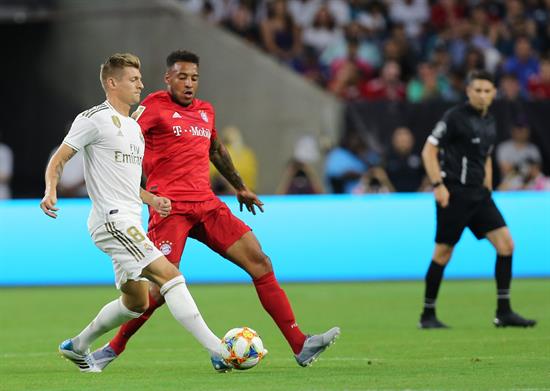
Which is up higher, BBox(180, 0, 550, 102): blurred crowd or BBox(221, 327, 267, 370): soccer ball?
BBox(180, 0, 550, 102): blurred crowd

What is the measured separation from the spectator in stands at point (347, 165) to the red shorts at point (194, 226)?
33.1 feet

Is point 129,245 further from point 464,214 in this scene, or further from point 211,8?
point 211,8

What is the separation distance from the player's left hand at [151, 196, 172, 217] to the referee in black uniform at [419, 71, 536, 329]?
142 inches

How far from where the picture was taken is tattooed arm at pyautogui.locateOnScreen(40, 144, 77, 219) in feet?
25.0

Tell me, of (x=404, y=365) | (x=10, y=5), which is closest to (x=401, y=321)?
(x=404, y=365)

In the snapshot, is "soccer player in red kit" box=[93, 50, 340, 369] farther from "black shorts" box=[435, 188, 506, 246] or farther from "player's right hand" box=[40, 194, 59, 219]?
"black shorts" box=[435, 188, 506, 246]

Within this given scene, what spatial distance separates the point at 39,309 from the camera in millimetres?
14062

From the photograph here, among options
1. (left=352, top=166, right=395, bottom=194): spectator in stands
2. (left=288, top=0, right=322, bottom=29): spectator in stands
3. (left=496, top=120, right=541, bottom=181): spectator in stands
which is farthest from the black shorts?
(left=288, top=0, right=322, bottom=29): spectator in stands

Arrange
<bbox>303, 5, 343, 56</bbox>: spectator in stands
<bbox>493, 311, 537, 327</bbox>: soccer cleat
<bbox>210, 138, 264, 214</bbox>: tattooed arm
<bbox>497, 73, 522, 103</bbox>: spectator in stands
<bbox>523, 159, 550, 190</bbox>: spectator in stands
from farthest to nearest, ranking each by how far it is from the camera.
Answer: <bbox>303, 5, 343, 56</bbox>: spectator in stands
<bbox>497, 73, 522, 103</bbox>: spectator in stands
<bbox>523, 159, 550, 190</bbox>: spectator in stands
<bbox>493, 311, 537, 327</bbox>: soccer cleat
<bbox>210, 138, 264, 214</bbox>: tattooed arm

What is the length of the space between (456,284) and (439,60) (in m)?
5.45

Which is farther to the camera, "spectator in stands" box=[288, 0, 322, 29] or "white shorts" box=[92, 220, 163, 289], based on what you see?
"spectator in stands" box=[288, 0, 322, 29]

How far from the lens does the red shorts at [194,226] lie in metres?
8.71

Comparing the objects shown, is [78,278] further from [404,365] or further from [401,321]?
[404,365]

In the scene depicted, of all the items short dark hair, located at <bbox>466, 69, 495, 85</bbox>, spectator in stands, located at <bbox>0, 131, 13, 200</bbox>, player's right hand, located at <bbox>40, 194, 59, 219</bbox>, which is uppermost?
short dark hair, located at <bbox>466, 69, 495, 85</bbox>
